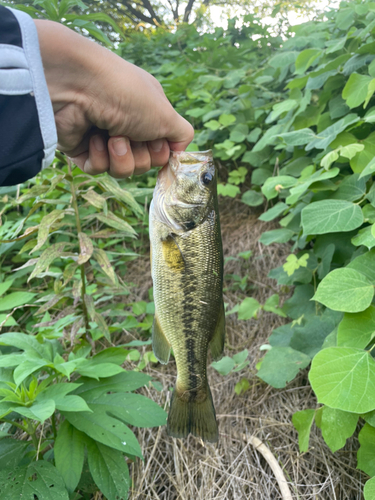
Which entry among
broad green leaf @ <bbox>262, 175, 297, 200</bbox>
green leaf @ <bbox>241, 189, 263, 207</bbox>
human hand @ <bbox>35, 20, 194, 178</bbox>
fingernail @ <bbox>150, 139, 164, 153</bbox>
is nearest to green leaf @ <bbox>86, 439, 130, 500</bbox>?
human hand @ <bbox>35, 20, 194, 178</bbox>

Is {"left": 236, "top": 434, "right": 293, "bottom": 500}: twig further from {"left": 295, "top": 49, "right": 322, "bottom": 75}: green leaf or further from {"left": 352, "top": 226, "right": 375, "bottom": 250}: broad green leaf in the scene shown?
{"left": 295, "top": 49, "right": 322, "bottom": 75}: green leaf

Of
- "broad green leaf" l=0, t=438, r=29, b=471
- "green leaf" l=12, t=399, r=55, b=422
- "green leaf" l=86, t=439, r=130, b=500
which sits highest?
"green leaf" l=12, t=399, r=55, b=422

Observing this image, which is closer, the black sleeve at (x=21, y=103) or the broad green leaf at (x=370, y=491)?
the black sleeve at (x=21, y=103)

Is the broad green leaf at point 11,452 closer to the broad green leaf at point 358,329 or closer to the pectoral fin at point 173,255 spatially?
the pectoral fin at point 173,255

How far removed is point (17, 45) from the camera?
97 cm

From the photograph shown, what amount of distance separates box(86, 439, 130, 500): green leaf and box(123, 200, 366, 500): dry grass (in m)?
0.46

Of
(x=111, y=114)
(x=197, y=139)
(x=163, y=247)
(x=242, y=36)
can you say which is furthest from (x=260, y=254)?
(x=242, y=36)

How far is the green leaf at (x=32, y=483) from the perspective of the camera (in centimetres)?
132

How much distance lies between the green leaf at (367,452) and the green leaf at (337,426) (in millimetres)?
48

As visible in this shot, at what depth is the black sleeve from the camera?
0.96 m

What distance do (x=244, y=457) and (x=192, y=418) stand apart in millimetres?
672

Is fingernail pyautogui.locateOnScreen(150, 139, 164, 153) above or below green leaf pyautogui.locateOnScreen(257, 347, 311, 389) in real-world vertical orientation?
above

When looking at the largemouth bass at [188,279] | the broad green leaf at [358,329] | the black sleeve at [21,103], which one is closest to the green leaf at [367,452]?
the broad green leaf at [358,329]

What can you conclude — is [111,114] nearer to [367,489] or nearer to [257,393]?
[367,489]
